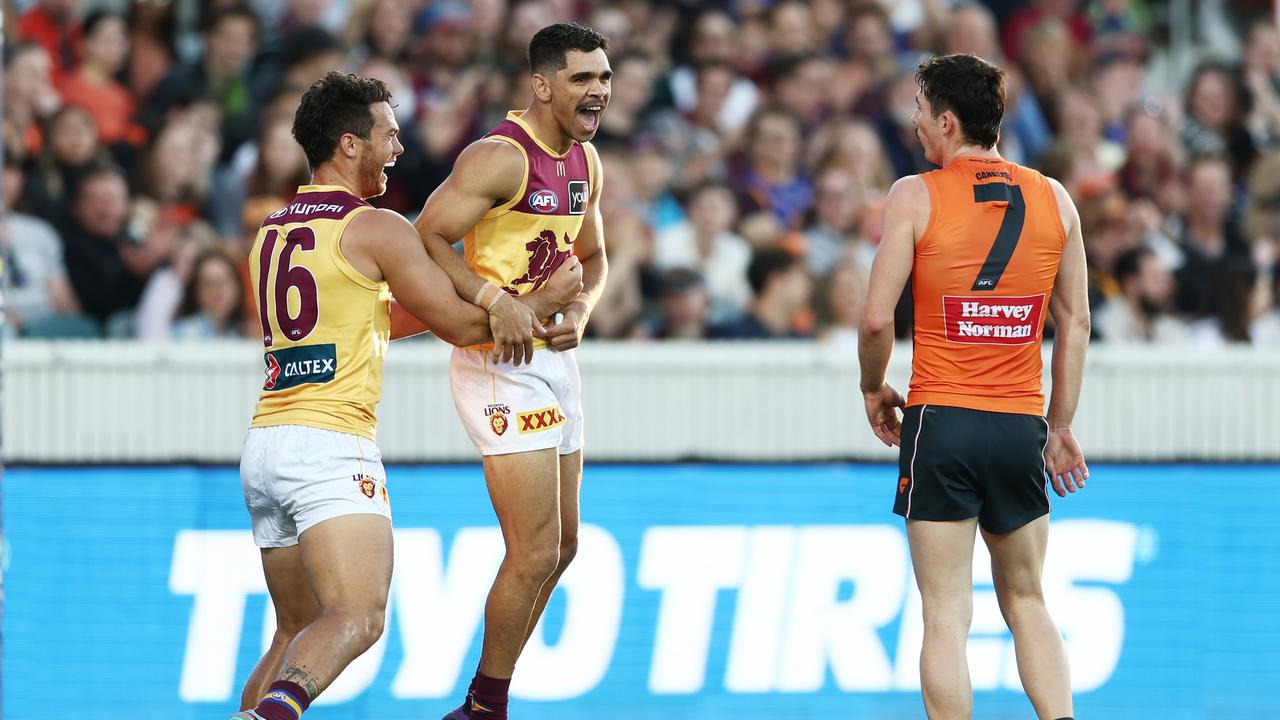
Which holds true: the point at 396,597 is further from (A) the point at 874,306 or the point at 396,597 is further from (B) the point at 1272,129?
(B) the point at 1272,129

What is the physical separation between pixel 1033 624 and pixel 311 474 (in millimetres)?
2585

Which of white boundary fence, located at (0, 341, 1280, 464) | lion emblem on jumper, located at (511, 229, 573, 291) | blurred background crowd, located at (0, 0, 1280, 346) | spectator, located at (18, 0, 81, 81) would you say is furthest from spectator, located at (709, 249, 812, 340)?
spectator, located at (18, 0, 81, 81)

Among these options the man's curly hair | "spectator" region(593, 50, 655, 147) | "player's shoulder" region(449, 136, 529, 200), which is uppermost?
"spectator" region(593, 50, 655, 147)

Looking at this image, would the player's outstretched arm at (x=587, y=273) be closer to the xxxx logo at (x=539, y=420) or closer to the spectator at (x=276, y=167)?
the xxxx logo at (x=539, y=420)

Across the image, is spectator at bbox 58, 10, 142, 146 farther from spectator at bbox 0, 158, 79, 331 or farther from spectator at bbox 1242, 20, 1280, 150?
spectator at bbox 1242, 20, 1280, 150

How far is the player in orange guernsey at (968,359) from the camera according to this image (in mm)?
5629

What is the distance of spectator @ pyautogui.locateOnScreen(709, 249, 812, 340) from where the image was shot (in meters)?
9.69

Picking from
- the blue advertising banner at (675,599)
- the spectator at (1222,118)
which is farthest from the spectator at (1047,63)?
the blue advertising banner at (675,599)

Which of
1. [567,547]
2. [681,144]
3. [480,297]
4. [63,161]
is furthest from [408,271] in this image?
[681,144]

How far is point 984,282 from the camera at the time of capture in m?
5.65

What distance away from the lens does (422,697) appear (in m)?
7.88

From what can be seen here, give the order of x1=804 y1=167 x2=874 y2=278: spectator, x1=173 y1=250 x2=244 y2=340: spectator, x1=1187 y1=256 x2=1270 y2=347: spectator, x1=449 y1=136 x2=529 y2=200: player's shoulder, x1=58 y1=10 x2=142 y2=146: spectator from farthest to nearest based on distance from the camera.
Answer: x1=58 y1=10 x2=142 y2=146: spectator, x1=804 y1=167 x2=874 y2=278: spectator, x1=1187 y1=256 x2=1270 y2=347: spectator, x1=173 y1=250 x2=244 y2=340: spectator, x1=449 y1=136 x2=529 y2=200: player's shoulder

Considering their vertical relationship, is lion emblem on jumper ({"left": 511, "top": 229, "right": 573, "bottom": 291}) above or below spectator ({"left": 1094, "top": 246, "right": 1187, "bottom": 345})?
above

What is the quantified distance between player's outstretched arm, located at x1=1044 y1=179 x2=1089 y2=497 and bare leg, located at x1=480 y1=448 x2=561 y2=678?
1858 millimetres
